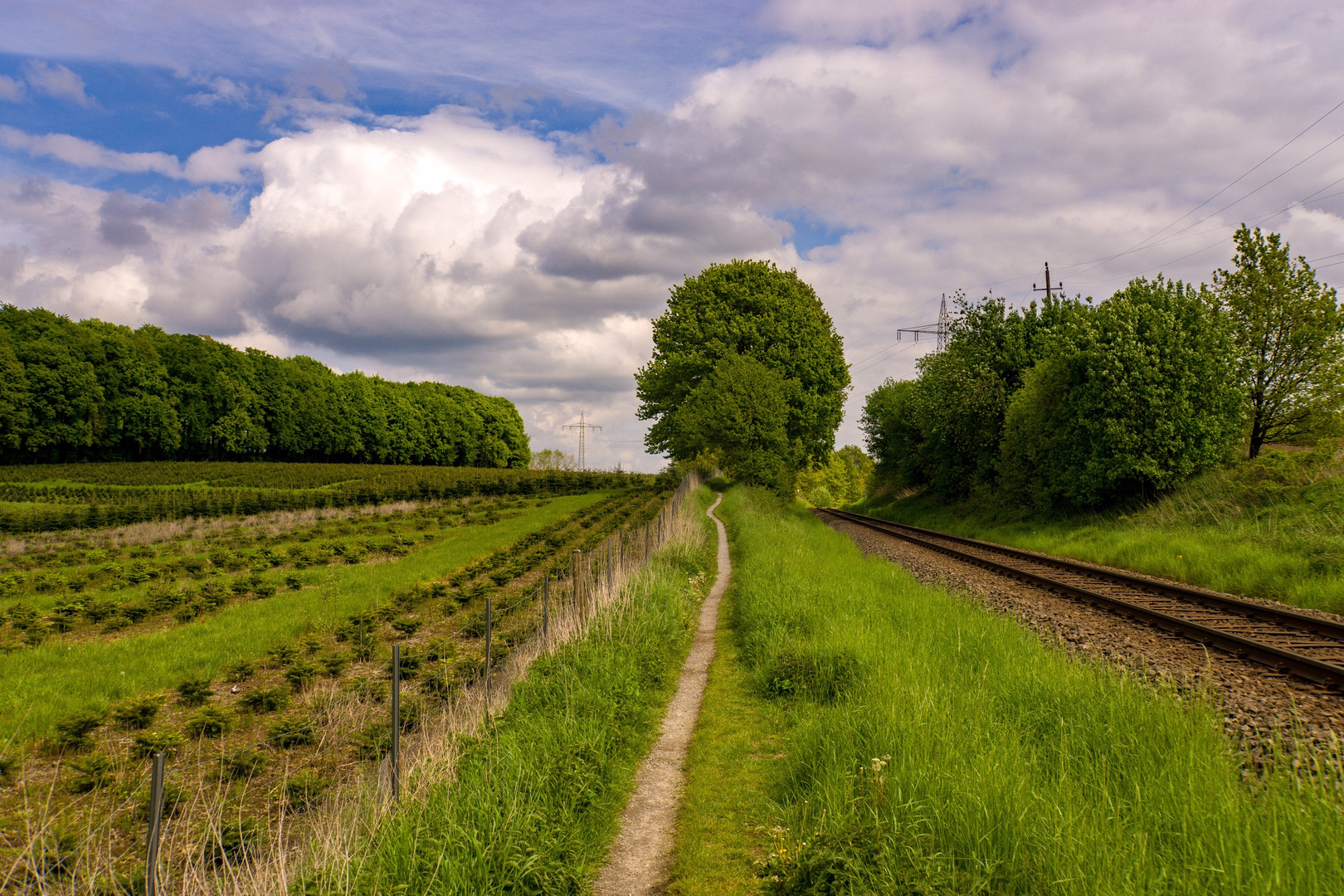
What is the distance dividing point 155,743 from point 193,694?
2667 mm

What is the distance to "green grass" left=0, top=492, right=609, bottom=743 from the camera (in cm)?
1004

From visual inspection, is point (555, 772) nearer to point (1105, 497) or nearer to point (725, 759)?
point (725, 759)

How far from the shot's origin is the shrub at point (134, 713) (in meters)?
9.23

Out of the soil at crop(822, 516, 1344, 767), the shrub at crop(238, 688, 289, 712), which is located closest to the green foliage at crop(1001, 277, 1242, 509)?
the soil at crop(822, 516, 1344, 767)

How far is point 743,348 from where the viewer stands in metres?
43.1

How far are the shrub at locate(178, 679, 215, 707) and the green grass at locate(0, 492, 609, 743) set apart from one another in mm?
560

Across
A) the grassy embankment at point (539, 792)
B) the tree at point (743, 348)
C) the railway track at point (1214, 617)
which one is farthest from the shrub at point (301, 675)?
the tree at point (743, 348)

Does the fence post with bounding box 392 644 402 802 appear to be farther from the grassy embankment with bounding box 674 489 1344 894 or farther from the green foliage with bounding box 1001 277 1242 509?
the green foliage with bounding box 1001 277 1242 509

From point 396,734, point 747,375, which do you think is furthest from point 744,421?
point 396,734

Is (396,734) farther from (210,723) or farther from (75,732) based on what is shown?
(75,732)

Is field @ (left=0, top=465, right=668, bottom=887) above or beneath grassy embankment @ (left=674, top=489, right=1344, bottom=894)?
beneath

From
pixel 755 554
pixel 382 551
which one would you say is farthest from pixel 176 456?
pixel 755 554

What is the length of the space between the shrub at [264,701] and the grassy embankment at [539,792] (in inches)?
171

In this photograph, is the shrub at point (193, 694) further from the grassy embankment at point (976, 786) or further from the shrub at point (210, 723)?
the grassy embankment at point (976, 786)
